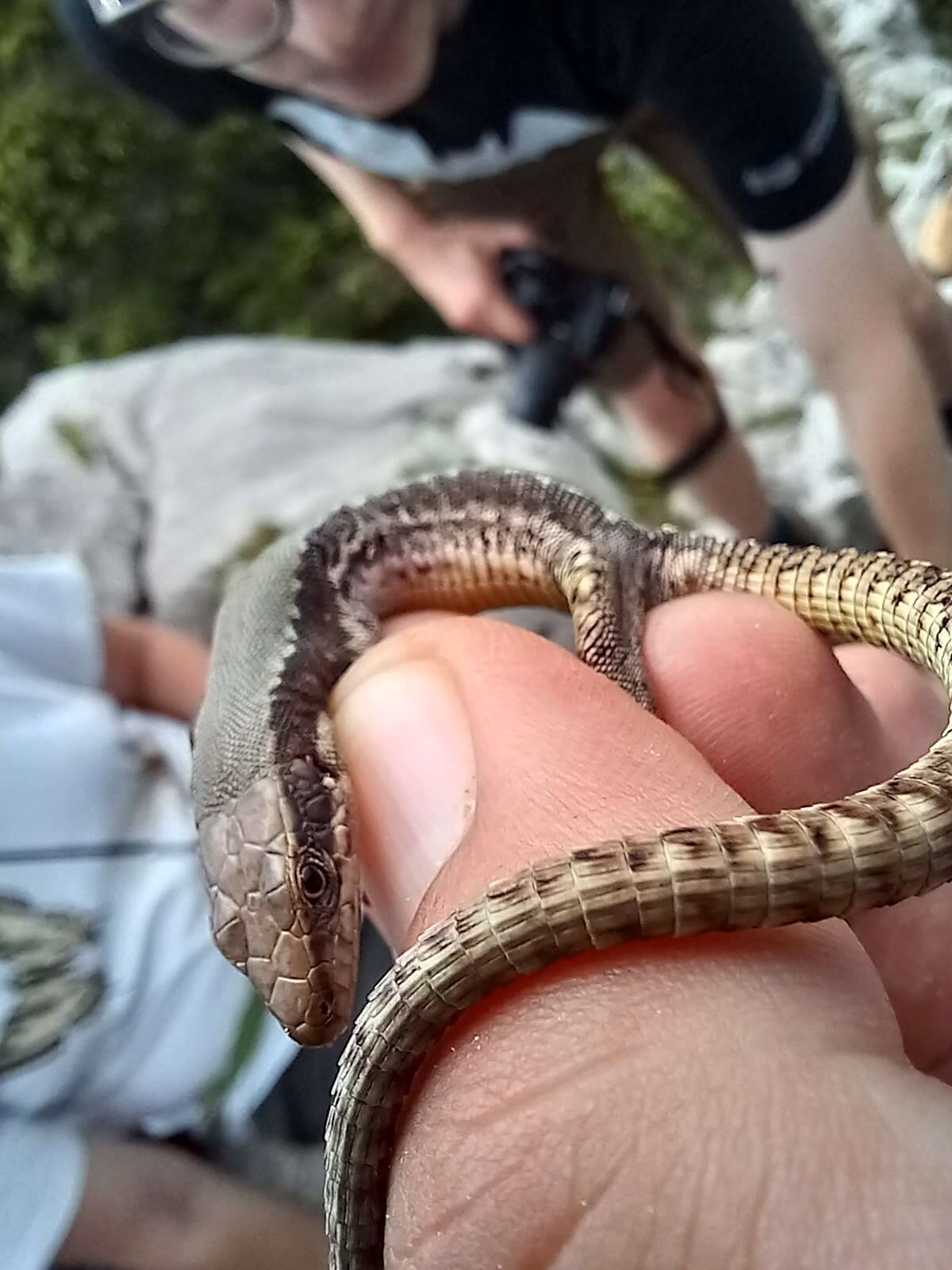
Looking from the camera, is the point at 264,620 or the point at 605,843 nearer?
the point at 605,843

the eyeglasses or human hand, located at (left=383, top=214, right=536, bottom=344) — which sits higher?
the eyeglasses

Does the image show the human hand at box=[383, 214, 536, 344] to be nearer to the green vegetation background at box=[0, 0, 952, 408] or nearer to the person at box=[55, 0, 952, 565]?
the person at box=[55, 0, 952, 565]

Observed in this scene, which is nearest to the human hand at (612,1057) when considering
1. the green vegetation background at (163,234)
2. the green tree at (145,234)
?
the green vegetation background at (163,234)

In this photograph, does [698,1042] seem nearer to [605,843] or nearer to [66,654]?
[605,843]

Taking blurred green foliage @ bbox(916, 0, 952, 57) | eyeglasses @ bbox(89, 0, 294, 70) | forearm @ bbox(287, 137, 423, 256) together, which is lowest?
forearm @ bbox(287, 137, 423, 256)

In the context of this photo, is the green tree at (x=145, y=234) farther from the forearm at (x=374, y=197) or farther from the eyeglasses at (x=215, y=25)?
the eyeglasses at (x=215, y=25)

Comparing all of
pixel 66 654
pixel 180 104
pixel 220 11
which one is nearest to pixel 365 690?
pixel 66 654

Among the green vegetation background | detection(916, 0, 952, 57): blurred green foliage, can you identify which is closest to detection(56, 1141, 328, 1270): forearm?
the green vegetation background

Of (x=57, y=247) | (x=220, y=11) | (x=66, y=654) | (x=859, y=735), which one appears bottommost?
(x=57, y=247)
